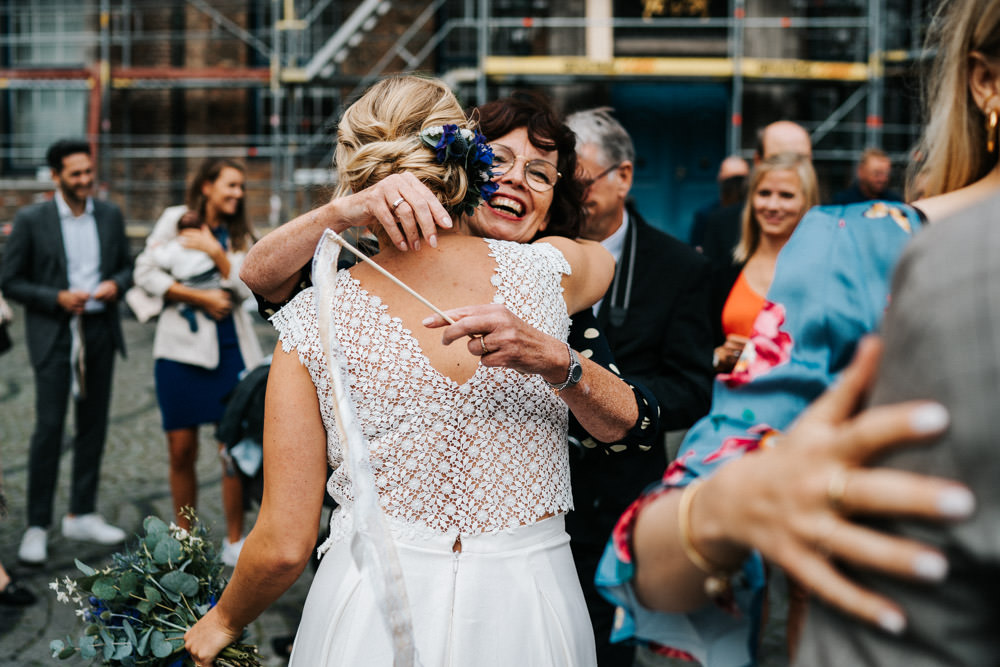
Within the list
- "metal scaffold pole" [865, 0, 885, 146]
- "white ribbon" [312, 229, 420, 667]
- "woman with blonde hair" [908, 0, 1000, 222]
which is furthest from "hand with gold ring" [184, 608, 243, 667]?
"metal scaffold pole" [865, 0, 885, 146]

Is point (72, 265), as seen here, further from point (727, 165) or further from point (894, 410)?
point (894, 410)

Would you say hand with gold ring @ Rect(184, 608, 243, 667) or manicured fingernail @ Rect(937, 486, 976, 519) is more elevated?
manicured fingernail @ Rect(937, 486, 976, 519)

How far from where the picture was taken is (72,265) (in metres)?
5.54

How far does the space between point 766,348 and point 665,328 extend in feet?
5.99

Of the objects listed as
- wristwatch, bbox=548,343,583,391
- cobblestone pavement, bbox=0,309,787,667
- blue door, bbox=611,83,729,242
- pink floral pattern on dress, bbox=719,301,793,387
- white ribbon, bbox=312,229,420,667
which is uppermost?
blue door, bbox=611,83,729,242

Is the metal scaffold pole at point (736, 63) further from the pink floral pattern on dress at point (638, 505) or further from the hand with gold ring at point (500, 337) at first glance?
the pink floral pattern on dress at point (638, 505)

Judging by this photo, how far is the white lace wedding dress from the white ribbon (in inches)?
2.9

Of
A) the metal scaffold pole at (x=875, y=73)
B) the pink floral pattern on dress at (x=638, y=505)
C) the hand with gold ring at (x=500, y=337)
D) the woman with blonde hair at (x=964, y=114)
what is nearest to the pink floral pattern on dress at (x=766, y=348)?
the pink floral pattern on dress at (x=638, y=505)

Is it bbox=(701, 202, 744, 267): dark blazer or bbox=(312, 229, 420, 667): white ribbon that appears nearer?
bbox=(312, 229, 420, 667): white ribbon

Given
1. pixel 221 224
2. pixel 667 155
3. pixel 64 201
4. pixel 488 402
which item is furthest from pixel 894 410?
pixel 667 155

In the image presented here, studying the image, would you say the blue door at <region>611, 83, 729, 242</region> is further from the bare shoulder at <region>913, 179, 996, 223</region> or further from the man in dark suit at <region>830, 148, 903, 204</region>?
the bare shoulder at <region>913, 179, 996, 223</region>

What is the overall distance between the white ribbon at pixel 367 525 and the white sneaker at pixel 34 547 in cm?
384

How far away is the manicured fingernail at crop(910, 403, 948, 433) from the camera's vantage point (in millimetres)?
768

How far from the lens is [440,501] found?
6.03ft
